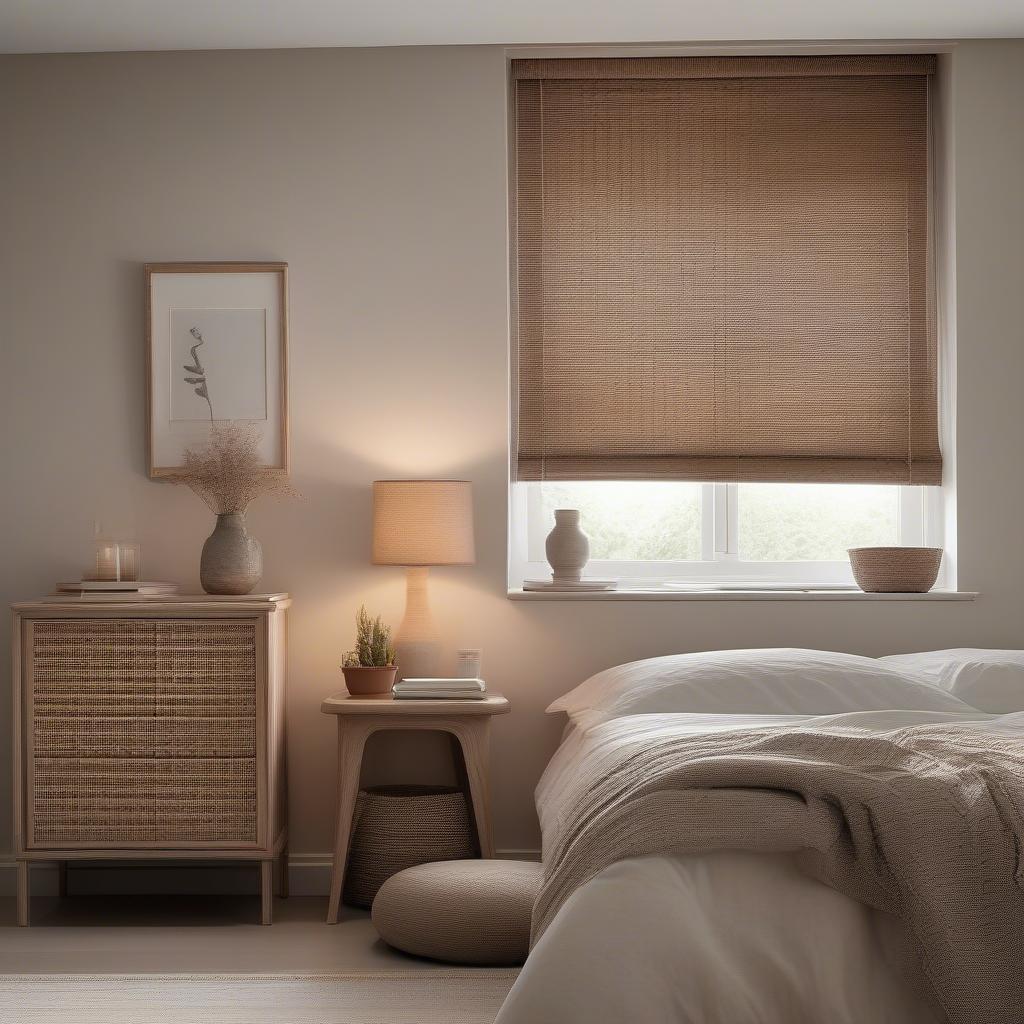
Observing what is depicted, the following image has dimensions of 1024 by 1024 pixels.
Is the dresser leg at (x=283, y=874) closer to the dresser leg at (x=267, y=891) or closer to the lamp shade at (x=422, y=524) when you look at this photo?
the dresser leg at (x=267, y=891)

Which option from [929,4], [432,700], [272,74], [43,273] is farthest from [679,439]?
[43,273]

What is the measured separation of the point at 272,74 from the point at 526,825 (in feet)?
7.86

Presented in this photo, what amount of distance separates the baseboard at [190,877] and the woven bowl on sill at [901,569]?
1.30 m

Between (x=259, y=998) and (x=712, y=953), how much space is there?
1.37 meters

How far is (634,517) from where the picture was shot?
11.7 ft

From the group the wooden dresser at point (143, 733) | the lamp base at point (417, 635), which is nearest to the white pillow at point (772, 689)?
the lamp base at point (417, 635)

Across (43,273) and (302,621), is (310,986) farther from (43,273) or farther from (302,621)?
(43,273)

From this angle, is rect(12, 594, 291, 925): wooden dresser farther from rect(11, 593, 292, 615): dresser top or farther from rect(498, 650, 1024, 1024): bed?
rect(498, 650, 1024, 1024): bed

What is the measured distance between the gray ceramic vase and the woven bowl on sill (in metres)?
1.80

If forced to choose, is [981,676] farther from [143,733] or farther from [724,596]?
[143,733]

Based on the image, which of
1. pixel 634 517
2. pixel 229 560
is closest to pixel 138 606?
pixel 229 560

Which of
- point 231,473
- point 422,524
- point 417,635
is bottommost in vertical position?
point 417,635

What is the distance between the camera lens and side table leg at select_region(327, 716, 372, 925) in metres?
2.98

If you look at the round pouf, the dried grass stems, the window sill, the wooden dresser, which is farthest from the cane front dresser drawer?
the window sill
